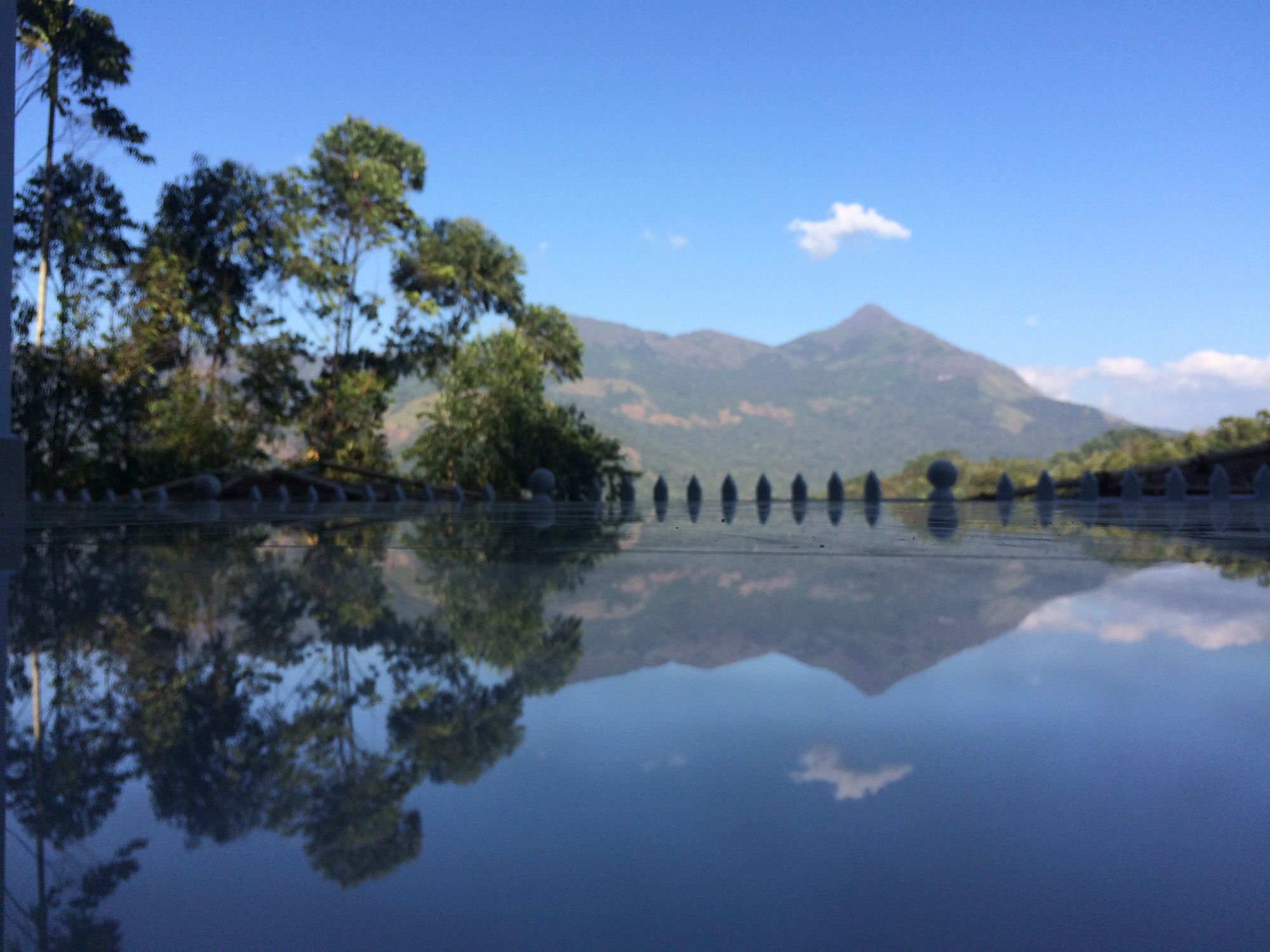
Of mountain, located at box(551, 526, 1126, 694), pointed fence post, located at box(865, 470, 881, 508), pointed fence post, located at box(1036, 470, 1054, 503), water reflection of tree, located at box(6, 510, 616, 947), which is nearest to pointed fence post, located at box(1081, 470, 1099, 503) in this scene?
pointed fence post, located at box(1036, 470, 1054, 503)

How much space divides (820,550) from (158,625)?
2785mm

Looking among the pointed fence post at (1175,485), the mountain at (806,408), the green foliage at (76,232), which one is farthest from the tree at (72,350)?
the mountain at (806,408)

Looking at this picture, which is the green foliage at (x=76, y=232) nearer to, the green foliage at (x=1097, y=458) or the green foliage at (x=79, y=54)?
the green foliage at (x=79, y=54)

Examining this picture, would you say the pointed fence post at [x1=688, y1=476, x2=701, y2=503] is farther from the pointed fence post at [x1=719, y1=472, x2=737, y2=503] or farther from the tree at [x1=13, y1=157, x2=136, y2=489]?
the tree at [x1=13, y1=157, x2=136, y2=489]

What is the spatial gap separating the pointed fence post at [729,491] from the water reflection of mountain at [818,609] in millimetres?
9282

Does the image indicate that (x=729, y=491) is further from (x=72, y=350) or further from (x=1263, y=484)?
(x=72, y=350)

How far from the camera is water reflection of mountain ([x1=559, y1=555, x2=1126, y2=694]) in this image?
1806 mm

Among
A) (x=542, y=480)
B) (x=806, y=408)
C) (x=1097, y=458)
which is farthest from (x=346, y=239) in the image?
(x=806, y=408)

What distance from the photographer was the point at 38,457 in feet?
76.5

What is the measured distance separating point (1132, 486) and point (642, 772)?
12.6 m

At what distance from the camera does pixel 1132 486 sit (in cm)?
1185

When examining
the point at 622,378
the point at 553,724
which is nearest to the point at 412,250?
the point at 553,724

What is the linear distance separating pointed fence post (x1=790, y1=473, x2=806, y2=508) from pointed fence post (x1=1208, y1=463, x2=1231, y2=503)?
5.15 m

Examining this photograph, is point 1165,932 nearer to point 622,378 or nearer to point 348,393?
point 348,393
